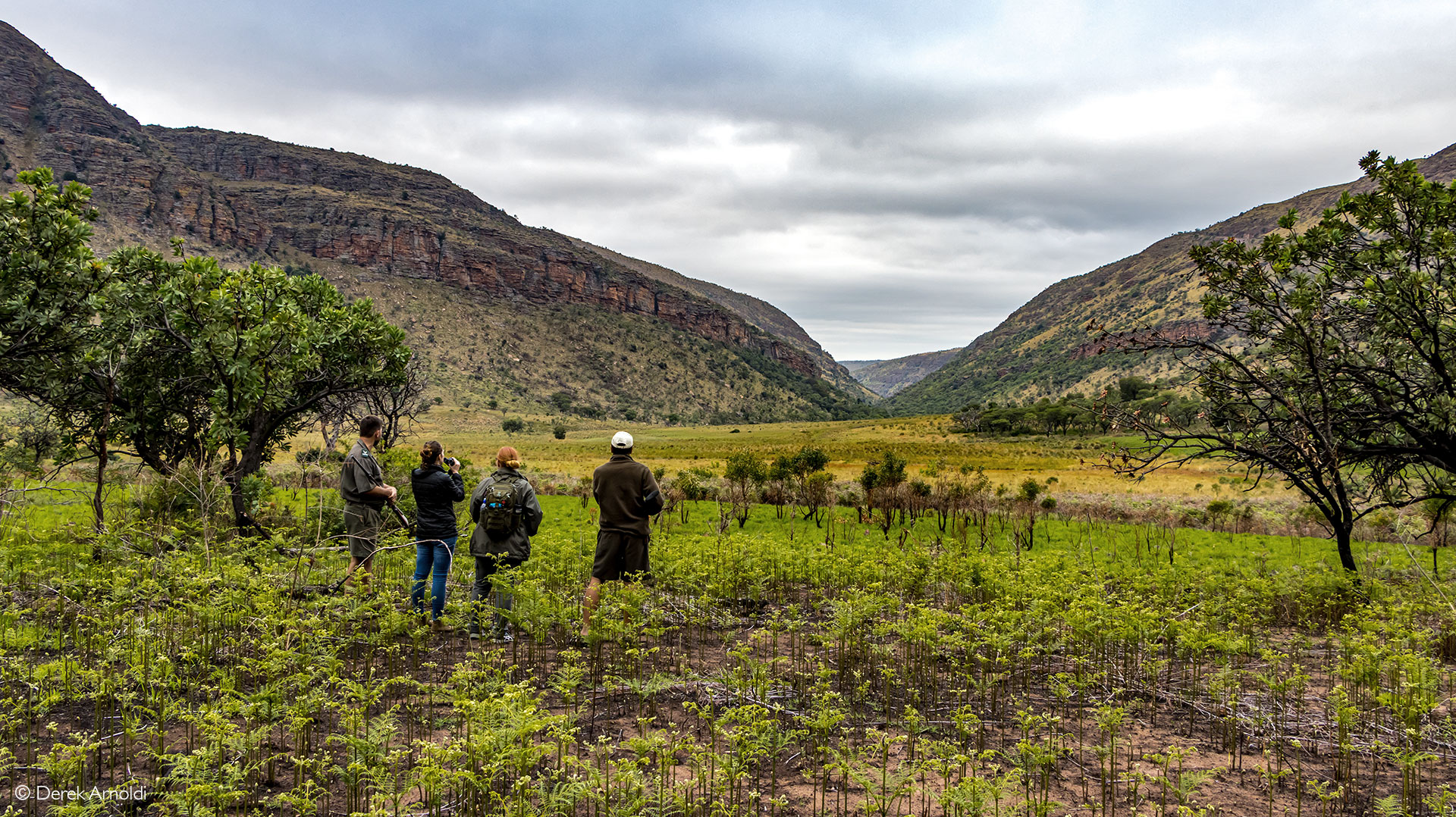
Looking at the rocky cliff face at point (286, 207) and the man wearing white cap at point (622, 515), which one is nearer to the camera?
the man wearing white cap at point (622, 515)

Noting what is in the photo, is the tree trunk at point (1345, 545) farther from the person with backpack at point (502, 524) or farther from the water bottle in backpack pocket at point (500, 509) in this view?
the water bottle in backpack pocket at point (500, 509)

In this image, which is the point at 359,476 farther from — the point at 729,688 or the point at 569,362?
the point at 569,362

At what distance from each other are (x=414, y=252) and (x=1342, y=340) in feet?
490

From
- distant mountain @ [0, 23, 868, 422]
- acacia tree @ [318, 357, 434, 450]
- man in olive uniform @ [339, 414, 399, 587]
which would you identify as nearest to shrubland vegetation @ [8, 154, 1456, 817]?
man in olive uniform @ [339, 414, 399, 587]

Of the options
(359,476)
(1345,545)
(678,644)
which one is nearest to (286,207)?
(359,476)

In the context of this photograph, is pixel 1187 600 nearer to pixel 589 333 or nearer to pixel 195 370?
pixel 195 370

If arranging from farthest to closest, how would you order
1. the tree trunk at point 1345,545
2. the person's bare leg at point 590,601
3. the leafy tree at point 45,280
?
the tree trunk at point 1345,545
the leafy tree at point 45,280
the person's bare leg at point 590,601

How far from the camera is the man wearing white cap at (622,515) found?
7566 mm

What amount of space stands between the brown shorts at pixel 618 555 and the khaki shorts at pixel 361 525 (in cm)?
258

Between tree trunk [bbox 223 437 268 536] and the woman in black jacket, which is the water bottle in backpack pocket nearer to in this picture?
the woman in black jacket

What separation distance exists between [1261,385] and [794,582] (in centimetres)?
654

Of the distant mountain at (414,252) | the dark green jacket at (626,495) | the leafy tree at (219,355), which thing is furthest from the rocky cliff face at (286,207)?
the dark green jacket at (626,495)

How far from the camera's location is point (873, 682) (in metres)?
6.82

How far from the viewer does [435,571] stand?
7676mm
